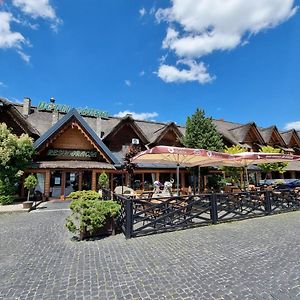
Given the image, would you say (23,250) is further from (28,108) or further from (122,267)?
(28,108)

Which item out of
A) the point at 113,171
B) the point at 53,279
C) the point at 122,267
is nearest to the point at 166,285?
the point at 122,267

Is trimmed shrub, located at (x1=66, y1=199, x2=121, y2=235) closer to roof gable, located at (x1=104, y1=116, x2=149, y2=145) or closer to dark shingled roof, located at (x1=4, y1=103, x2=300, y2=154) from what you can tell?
dark shingled roof, located at (x1=4, y1=103, x2=300, y2=154)

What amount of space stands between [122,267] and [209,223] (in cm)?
476

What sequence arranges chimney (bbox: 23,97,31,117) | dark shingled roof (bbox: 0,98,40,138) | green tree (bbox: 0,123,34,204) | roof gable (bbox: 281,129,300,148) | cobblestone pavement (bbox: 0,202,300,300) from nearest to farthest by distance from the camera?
cobblestone pavement (bbox: 0,202,300,300)
green tree (bbox: 0,123,34,204)
dark shingled roof (bbox: 0,98,40,138)
chimney (bbox: 23,97,31,117)
roof gable (bbox: 281,129,300,148)

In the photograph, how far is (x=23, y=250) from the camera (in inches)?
226

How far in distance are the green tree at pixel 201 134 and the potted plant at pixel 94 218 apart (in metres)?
13.5

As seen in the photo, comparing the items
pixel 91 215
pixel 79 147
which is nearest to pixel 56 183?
pixel 79 147

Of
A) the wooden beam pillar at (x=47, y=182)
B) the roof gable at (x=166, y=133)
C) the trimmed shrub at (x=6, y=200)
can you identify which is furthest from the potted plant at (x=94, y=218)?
the roof gable at (x=166, y=133)

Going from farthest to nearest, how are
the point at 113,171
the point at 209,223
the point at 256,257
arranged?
the point at 113,171, the point at 209,223, the point at 256,257

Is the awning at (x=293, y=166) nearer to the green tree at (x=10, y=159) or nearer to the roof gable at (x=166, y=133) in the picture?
the roof gable at (x=166, y=133)

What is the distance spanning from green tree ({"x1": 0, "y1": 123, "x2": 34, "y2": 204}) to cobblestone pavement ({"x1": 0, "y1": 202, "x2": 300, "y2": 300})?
7189mm

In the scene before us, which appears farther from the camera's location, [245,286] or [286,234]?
[286,234]

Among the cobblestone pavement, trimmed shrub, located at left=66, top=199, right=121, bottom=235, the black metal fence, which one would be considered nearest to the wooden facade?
the black metal fence

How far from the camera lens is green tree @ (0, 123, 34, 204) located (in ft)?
43.4
